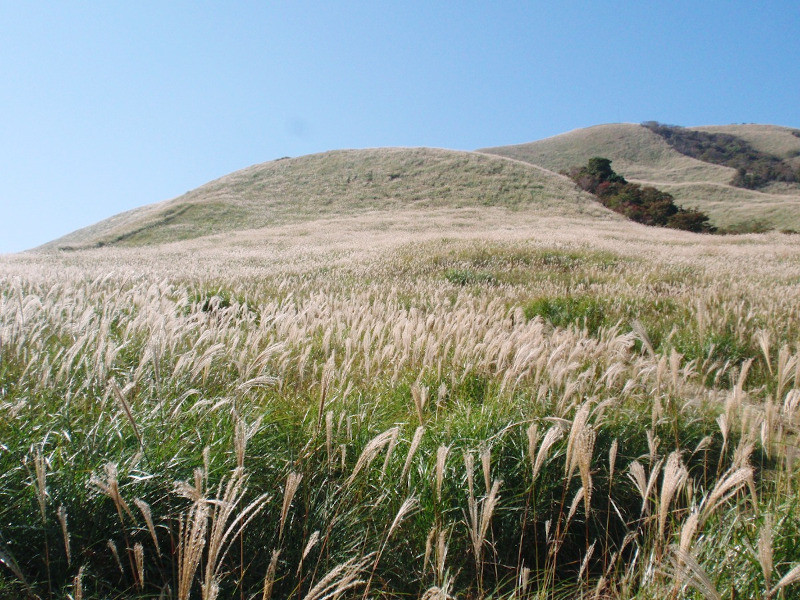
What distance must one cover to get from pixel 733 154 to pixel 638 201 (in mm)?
70000

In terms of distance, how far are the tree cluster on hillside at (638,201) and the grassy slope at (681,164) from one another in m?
6.43

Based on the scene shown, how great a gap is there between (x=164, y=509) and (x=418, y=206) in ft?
152

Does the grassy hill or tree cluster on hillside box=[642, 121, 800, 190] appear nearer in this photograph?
the grassy hill

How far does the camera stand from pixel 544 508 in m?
2.14

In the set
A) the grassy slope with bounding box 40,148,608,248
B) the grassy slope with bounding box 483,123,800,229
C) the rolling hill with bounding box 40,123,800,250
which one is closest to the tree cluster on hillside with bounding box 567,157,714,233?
the rolling hill with bounding box 40,123,800,250

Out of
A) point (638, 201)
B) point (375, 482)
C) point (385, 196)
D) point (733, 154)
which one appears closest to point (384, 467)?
point (375, 482)

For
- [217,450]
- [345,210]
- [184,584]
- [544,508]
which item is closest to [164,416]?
[217,450]

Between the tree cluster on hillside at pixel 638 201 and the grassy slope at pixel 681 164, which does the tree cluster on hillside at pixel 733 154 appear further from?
the tree cluster on hillside at pixel 638 201

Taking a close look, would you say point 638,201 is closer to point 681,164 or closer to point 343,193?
point 343,193

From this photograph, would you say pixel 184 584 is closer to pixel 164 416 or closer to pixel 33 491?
pixel 33 491

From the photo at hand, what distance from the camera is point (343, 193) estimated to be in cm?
5316

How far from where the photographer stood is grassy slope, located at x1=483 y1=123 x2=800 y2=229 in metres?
48.7

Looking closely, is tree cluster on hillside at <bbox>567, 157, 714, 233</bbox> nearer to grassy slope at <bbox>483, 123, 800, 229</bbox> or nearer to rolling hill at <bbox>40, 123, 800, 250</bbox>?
rolling hill at <bbox>40, 123, 800, 250</bbox>

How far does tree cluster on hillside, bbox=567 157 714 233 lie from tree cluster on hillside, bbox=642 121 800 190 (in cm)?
3535
